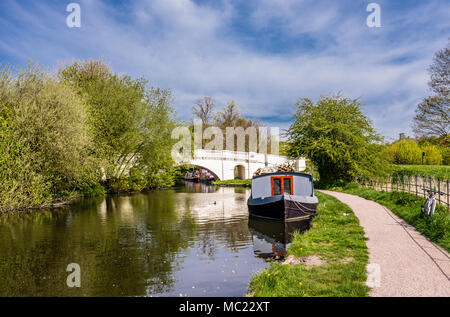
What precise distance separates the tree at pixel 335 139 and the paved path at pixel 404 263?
1414 centimetres

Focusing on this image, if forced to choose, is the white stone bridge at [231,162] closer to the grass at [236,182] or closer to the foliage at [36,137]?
the grass at [236,182]

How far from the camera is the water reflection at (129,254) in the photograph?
699 centimetres

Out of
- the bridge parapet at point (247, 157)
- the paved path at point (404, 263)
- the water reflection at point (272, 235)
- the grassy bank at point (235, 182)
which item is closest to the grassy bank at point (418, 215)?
the paved path at point (404, 263)

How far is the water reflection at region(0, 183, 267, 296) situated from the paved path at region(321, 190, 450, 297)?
104 inches

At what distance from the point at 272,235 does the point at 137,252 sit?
5071 millimetres

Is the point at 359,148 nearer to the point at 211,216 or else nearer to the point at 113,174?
the point at 211,216

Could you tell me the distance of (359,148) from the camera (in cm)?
2380

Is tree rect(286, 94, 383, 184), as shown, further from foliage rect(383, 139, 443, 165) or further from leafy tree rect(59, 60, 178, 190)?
foliage rect(383, 139, 443, 165)

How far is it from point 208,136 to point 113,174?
88.8 feet

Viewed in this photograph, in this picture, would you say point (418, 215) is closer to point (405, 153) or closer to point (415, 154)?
point (405, 153)

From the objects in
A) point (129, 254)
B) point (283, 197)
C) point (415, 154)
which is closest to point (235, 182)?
point (415, 154)

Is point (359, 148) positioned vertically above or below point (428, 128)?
below

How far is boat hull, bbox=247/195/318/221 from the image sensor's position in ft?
47.6
